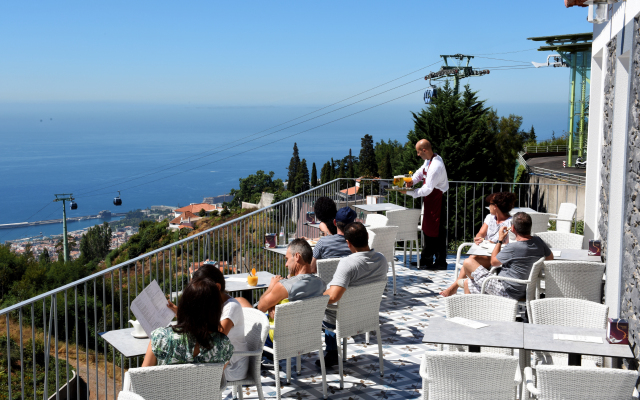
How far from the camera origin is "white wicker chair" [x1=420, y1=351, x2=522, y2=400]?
277 centimetres

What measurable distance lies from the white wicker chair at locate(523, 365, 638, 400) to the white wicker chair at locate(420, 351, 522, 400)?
0.57 feet

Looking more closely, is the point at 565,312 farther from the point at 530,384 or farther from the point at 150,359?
the point at 150,359

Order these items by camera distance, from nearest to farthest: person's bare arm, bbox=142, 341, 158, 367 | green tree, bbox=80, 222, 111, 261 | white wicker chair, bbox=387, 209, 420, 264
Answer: person's bare arm, bbox=142, 341, 158, 367 → white wicker chair, bbox=387, 209, 420, 264 → green tree, bbox=80, 222, 111, 261

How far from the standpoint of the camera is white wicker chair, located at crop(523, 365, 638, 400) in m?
2.55

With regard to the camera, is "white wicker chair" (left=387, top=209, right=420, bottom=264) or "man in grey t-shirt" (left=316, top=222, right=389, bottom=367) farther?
"white wicker chair" (left=387, top=209, right=420, bottom=264)

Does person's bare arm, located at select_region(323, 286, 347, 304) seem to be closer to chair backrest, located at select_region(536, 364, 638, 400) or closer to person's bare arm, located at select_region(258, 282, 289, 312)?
person's bare arm, located at select_region(258, 282, 289, 312)

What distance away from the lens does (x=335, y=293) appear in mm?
4531

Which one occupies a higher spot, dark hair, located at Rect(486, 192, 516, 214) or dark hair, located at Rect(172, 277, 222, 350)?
dark hair, located at Rect(486, 192, 516, 214)

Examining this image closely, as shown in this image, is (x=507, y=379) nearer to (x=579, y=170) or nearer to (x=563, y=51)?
(x=579, y=170)

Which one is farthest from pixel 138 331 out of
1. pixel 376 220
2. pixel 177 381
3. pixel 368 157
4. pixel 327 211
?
pixel 368 157

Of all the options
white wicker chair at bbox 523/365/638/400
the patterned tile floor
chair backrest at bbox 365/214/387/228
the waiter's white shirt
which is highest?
the waiter's white shirt

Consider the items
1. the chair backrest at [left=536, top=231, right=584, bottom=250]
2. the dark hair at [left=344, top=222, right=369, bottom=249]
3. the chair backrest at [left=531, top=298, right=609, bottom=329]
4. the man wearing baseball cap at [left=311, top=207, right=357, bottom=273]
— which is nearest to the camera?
the chair backrest at [left=531, top=298, right=609, bottom=329]

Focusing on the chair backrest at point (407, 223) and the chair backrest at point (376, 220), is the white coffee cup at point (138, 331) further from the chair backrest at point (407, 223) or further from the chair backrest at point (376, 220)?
the chair backrest at point (407, 223)

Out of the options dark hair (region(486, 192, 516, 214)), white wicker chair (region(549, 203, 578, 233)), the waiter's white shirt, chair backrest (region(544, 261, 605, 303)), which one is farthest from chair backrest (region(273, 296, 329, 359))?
white wicker chair (region(549, 203, 578, 233))
